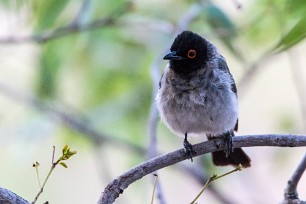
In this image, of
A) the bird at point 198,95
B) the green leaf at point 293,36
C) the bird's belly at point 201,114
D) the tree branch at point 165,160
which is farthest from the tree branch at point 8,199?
the bird's belly at point 201,114

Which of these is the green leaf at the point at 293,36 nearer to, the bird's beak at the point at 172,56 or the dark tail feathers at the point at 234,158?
the bird's beak at the point at 172,56

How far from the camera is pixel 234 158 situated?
3.70 metres

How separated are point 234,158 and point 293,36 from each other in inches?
85.5

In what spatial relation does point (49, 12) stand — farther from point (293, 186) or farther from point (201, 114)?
point (293, 186)

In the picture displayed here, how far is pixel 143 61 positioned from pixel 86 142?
0.76 meters

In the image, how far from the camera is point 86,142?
491cm

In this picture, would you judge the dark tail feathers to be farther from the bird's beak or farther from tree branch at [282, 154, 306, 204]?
tree branch at [282, 154, 306, 204]

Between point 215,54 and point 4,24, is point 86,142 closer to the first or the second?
point 4,24

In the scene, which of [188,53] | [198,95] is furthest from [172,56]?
[198,95]

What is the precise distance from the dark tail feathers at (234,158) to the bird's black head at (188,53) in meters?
0.51

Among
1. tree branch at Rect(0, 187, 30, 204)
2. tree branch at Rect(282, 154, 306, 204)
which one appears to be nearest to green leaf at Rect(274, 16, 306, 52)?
tree branch at Rect(0, 187, 30, 204)

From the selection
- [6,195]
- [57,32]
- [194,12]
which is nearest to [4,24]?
[57,32]

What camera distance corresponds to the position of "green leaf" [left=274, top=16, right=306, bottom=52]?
1.57 metres

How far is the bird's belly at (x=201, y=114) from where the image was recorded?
11.3 ft
